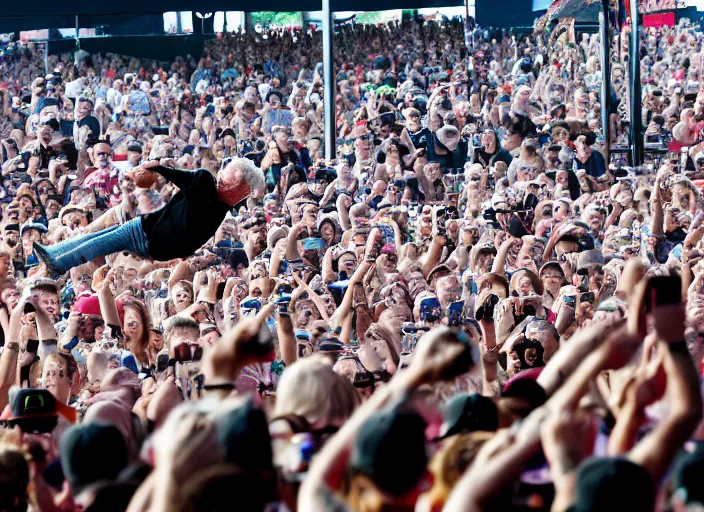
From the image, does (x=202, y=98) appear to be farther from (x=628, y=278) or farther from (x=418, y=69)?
(x=628, y=278)

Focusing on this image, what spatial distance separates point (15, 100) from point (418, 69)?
5804 millimetres

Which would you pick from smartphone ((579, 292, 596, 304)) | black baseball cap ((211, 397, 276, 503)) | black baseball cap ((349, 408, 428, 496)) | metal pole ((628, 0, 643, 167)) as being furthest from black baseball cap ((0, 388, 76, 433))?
metal pole ((628, 0, 643, 167))

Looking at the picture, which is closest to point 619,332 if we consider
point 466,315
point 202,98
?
point 466,315

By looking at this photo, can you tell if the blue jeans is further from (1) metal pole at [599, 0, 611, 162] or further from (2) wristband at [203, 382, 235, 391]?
(1) metal pole at [599, 0, 611, 162]

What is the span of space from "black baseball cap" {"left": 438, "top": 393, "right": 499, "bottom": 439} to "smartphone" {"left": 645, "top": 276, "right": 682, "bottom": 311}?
1.76 ft

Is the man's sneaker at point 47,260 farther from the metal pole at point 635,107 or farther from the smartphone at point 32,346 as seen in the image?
the metal pole at point 635,107

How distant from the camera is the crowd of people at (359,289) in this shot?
3.16 meters

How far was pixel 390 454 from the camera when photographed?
3.08 meters

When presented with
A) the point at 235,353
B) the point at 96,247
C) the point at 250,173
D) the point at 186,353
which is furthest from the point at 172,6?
the point at 235,353

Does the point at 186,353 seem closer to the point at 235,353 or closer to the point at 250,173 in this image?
the point at 250,173

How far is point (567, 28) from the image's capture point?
22359 mm

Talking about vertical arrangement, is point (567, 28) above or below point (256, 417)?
above

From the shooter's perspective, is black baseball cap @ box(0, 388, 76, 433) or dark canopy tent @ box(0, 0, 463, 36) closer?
black baseball cap @ box(0, 388, 76, 433)

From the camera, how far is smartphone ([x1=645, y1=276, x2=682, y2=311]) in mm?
3398
